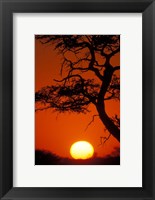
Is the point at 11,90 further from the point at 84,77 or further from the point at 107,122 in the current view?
the point at 107,122

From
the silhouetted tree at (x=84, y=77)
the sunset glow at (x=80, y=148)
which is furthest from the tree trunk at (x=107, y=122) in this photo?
the sunset glow at (x=80, y=148)

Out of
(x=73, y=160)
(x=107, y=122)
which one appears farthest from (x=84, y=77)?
(x=73, y=160)

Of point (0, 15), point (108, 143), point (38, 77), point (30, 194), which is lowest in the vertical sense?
point (30, 194)

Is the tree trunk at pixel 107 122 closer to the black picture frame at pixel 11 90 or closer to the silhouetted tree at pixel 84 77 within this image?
the silhouetted tree at pixel 84 77

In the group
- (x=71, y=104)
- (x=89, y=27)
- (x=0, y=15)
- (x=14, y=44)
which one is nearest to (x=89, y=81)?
(x=71, y=104)

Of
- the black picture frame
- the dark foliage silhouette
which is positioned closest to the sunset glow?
the dark foliage silhouette

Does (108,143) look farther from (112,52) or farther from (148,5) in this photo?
(148,5)

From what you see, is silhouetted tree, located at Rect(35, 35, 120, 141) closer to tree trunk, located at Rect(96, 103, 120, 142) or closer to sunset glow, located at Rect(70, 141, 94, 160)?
tree trunk, located at Rect(96, 103, 120, 142)
